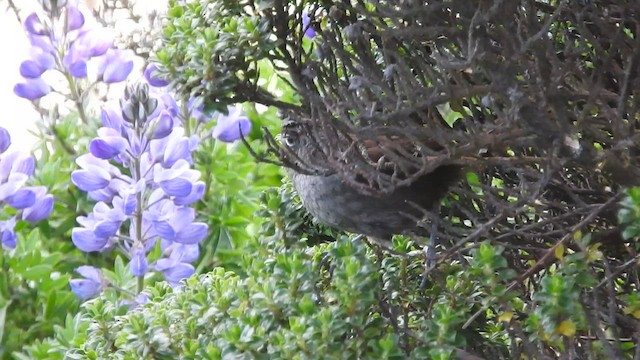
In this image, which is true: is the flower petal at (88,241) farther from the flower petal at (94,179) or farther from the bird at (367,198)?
the bird at (367,198)

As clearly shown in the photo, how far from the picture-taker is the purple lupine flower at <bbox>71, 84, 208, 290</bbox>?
4.13 feet

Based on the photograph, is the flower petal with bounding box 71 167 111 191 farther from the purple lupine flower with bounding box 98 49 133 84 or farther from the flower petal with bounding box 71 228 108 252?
the purple lupine flower with bounding box 98 49 133 84

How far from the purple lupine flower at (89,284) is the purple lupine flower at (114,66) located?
36 centimetres

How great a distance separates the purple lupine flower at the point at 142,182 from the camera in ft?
4.13

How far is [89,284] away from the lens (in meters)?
1.40

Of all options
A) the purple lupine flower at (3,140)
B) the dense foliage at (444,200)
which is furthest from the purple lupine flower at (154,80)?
the purple lupine flower at (3,140)

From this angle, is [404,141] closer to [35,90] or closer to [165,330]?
[165,330]

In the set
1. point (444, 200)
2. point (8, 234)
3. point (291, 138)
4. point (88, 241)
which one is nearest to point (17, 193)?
point (8, 234)

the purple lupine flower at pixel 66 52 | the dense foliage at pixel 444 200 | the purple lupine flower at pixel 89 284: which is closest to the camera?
the dense foliage at pixel 444 200

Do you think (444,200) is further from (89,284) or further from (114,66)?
(114,66)

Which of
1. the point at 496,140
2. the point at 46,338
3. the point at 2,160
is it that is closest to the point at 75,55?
the point at 2,160

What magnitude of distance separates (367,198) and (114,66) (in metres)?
0.83

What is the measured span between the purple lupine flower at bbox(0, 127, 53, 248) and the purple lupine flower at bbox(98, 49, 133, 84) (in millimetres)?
199

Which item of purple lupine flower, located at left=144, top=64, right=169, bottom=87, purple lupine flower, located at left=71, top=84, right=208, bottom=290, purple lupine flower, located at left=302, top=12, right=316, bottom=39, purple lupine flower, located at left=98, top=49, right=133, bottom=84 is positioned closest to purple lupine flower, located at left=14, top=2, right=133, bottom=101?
purple lupine flower, located at left=98, top=49, right=133, bottom=84
